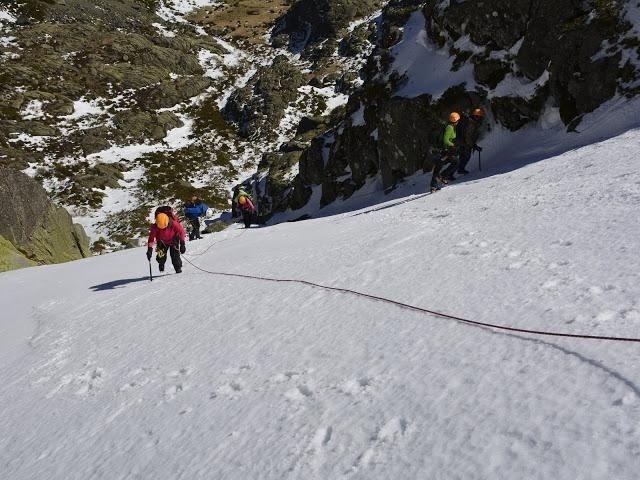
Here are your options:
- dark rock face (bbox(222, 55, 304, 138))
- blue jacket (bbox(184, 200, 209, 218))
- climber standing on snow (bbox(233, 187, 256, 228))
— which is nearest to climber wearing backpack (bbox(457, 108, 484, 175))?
blue jacket (bbox(184, 200, 209, 218))

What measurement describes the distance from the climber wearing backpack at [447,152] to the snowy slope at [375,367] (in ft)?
15.7

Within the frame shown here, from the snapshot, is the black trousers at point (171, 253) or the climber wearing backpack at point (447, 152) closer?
the black trousers at point (171, 253)

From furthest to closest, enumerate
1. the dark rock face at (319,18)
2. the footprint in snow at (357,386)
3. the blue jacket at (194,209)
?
1. the dark rock face at (319,18)
2. the blue jacket at (194,209)
3. the footprint in snow at (357,386)

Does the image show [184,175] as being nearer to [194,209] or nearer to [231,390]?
[194,209]

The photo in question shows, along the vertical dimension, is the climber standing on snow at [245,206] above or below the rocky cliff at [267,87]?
below

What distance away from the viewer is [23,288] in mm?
13305

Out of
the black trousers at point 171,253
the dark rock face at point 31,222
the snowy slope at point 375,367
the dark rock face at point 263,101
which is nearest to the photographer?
the snowy slope at point 375,367

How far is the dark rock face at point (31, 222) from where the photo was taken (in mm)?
22422

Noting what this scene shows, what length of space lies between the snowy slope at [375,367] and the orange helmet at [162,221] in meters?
1.90

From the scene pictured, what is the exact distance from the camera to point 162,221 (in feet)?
32.7

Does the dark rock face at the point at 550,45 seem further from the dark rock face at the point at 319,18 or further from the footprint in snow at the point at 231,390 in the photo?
the dark rock face at the point at 319,18

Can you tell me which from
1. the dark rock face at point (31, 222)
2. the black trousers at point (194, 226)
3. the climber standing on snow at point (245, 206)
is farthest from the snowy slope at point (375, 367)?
the dark rock face at point (31, 222)

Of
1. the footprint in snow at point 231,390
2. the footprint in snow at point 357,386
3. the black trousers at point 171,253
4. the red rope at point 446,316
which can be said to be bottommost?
the footprint in snow at point 231,390

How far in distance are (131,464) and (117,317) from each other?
4809 mm
